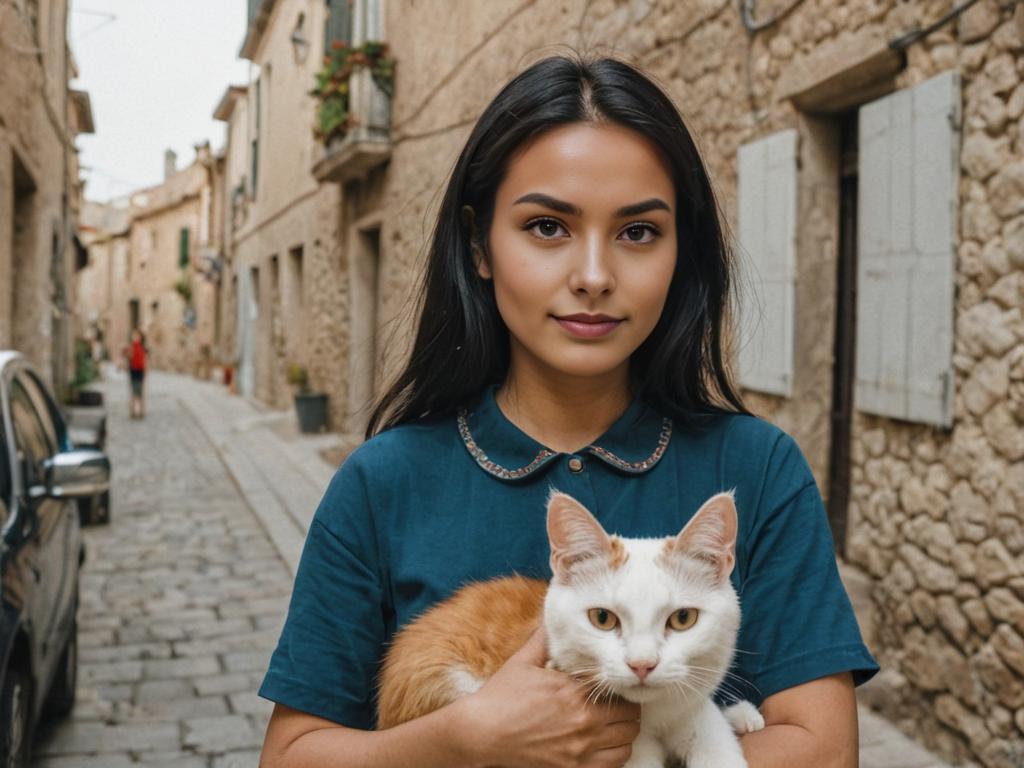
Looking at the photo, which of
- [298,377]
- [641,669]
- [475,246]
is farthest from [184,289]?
[641,669]

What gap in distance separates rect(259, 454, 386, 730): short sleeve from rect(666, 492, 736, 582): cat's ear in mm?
477

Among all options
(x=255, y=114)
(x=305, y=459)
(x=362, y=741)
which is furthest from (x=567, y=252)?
(x=255, y=114)

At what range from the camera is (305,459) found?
12531 millimetres

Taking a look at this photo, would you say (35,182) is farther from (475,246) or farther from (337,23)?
(475,246)

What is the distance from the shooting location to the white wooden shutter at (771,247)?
534 centimetres

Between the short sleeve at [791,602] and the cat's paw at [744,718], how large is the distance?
28mm

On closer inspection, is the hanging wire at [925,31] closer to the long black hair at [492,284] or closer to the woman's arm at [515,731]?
the long black hair at [492,284]

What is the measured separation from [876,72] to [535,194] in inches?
152

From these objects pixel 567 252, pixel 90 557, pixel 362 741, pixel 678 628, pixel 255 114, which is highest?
pixel 255 114

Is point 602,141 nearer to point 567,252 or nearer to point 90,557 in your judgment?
point 567,252

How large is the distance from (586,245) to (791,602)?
0.63 m

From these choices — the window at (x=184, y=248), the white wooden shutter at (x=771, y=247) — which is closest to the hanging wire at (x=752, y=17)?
the white wooden shutter at (x=771, y=247)

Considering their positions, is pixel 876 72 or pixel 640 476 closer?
pixel 640 476

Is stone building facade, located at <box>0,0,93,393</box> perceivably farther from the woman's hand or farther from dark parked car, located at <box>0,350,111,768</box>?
the woman's hand
